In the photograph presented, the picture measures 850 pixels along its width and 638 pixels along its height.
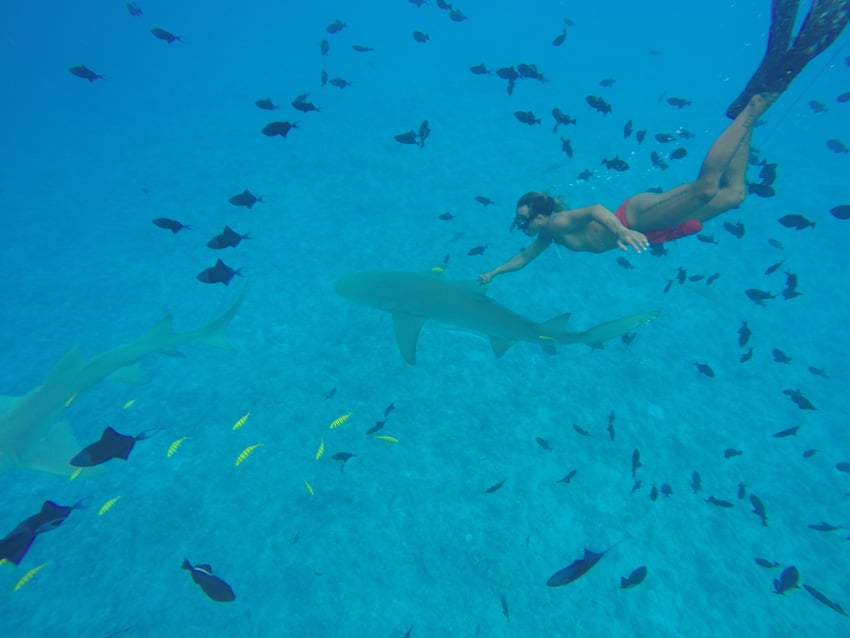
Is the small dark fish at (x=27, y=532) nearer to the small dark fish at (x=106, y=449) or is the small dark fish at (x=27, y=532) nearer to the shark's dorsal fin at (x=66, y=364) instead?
the small dark fish at (x=106, y=449)

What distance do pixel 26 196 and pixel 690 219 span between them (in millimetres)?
36286

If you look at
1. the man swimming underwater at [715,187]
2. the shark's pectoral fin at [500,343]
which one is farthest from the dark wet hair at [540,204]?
the shark's pectoral fin at [500,343]

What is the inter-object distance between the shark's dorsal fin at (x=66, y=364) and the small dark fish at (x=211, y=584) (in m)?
5.03

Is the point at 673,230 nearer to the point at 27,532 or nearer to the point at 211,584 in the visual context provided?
the point at 211,584

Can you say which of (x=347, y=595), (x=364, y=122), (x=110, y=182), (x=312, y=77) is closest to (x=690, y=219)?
(x=347, y=595)

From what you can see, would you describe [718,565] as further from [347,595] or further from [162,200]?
[162,200]

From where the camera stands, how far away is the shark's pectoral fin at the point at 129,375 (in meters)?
7.39

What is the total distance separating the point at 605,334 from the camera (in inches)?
258

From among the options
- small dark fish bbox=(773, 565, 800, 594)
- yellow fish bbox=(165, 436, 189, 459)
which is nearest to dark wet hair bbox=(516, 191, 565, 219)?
small dark fish bbox=(773, 565, 800, 594)

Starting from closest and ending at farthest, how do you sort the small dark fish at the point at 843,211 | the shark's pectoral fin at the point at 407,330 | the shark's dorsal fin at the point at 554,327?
the shark's dorsal fin at the point at 554,327 → the shark's pectoral fin at the point at 407,330 → the small dark fish at the point at 843,211

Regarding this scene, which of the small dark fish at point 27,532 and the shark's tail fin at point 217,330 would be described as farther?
the shark's tail fin at point 217,330

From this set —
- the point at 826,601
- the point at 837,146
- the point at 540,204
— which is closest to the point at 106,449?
the point at 540,204

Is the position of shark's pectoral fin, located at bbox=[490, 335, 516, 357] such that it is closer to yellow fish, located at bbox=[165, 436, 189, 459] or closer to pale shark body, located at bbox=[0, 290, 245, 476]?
yellow fish, located at bbox=[165, 436, 189, 459]

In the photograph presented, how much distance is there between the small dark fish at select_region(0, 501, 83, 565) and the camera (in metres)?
3.98
